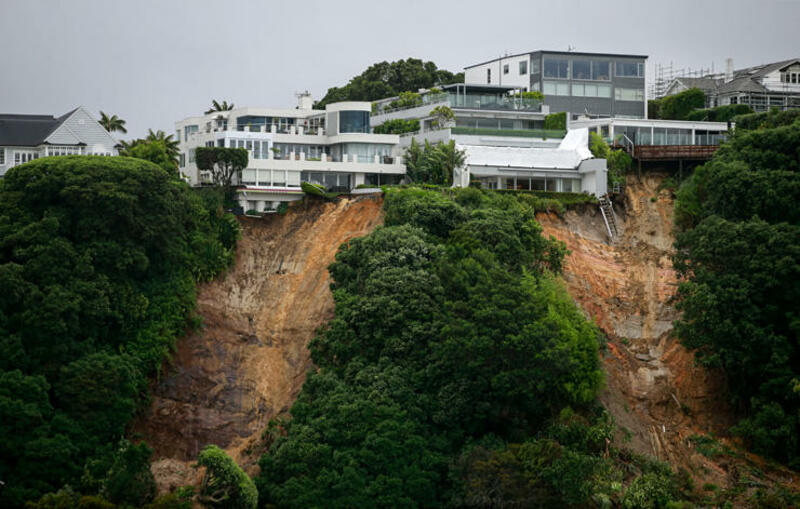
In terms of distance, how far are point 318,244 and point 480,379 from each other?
18.8 m

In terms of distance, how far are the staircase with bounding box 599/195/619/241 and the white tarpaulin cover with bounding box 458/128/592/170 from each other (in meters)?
3.65

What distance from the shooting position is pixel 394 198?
214 feet

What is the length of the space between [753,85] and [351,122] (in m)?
36.0

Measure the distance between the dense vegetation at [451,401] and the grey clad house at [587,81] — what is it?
3182 centimetres

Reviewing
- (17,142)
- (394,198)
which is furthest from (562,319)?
(17,142)

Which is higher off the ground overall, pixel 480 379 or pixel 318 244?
pixel 318 244

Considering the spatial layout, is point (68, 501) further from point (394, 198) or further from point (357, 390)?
point (394, 198)

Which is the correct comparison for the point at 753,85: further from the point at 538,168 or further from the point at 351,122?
the point at 351,122

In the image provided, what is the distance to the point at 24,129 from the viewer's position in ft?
244

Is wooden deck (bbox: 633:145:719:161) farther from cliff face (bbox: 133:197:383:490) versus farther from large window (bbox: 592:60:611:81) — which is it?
cliff face (bbox: 133:197:383:490)

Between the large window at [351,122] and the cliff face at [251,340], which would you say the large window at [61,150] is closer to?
the cliff face at [251,340]

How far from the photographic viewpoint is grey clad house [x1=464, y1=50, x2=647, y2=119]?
8812 centimetres

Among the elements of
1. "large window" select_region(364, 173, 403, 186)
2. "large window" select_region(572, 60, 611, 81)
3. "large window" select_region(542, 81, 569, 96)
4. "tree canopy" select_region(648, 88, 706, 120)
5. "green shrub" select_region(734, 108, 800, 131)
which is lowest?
"large window" select_region(364, 173, 403, 186)

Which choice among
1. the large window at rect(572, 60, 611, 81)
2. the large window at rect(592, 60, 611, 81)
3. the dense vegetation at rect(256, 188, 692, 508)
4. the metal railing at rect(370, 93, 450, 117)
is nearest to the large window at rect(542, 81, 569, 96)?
the large window at rect(572, 60, 611, 81)
